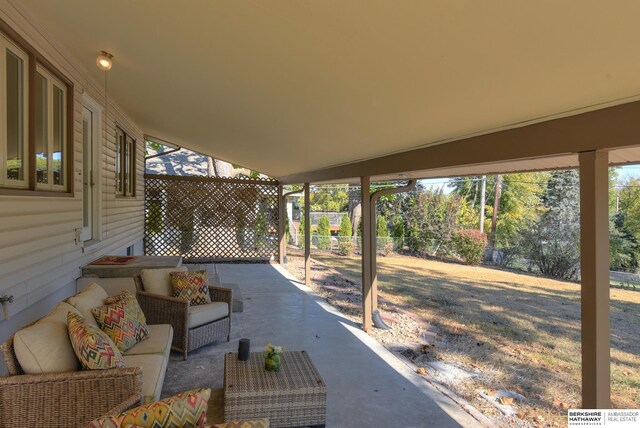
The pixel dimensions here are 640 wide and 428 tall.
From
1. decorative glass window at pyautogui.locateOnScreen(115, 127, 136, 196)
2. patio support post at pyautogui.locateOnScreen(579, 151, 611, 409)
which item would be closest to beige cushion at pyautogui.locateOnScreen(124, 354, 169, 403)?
patio support post at pyautogui.locateOnScreen(579, 151, 611, 409)

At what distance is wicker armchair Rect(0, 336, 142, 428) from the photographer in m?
2.19

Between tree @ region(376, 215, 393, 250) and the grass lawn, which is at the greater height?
tree @ region(376, 215, 393, 250)

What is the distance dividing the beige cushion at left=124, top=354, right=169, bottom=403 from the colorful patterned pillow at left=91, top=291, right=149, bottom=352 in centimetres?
17

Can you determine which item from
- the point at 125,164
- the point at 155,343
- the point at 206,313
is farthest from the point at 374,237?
the point at 125,164

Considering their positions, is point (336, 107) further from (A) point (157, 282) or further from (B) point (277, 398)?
(A) point (157, 282)

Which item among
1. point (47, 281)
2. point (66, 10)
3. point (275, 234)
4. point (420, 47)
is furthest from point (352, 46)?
point (275, 234)

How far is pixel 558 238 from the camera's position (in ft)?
43.3

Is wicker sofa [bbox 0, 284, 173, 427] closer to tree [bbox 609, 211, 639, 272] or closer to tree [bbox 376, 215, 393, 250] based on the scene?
tree [bbox 376, 215, 393, 250]

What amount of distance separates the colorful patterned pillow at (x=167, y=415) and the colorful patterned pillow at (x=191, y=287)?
3084 mm

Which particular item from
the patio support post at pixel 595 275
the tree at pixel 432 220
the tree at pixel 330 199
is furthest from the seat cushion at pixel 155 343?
the tree at pixel 330 199

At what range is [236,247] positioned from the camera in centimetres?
1095

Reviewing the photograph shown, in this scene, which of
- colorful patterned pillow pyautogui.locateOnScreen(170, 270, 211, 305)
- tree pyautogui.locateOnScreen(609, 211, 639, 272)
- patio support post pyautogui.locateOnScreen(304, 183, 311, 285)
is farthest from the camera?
tree pyautogui.locateOnScreen(609, 211, 639, 272)

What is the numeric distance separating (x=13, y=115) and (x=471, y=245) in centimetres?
1339

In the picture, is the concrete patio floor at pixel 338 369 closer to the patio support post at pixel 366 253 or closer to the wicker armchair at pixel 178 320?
the wicker armchair at pixel 178 320
